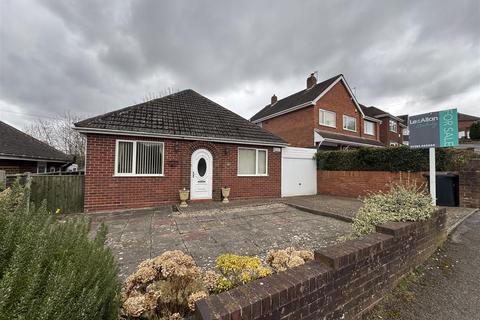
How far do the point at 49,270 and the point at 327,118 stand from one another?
19082mm

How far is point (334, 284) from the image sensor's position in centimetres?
215

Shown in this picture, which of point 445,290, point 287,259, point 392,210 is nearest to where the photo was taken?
point 287,259

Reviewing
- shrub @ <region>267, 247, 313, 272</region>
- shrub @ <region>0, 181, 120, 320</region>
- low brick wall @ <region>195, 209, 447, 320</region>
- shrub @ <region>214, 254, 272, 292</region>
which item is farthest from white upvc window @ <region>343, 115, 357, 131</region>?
shrub @ <region>0, 181, 120, 320</region>

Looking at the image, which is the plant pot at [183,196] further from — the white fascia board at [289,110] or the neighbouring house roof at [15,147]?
the white fascia board at [289,110]

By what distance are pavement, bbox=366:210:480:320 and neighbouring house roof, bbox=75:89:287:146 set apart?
24.4 feet

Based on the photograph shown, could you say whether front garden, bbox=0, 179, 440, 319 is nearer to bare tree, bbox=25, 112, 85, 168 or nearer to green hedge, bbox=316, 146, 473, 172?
green hedge, bbox=316, 146, 473, 172

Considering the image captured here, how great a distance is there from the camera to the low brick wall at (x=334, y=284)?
62.4 inches

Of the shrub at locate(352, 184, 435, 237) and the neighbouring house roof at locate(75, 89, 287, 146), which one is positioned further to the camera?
the neighbouring house roof at locate(75, 89, 287, 146)

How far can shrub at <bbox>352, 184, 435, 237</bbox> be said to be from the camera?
3.49 metres

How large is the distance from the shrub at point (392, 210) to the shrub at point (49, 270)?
11.7 feet

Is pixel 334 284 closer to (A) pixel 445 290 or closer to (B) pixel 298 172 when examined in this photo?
(A) pixel 445 290

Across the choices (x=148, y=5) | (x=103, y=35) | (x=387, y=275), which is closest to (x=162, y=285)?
(x=387, y=275)

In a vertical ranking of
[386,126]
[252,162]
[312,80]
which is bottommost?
[252,162]

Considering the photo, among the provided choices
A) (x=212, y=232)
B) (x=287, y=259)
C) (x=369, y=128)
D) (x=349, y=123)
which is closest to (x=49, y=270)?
(x=287, y=259)
